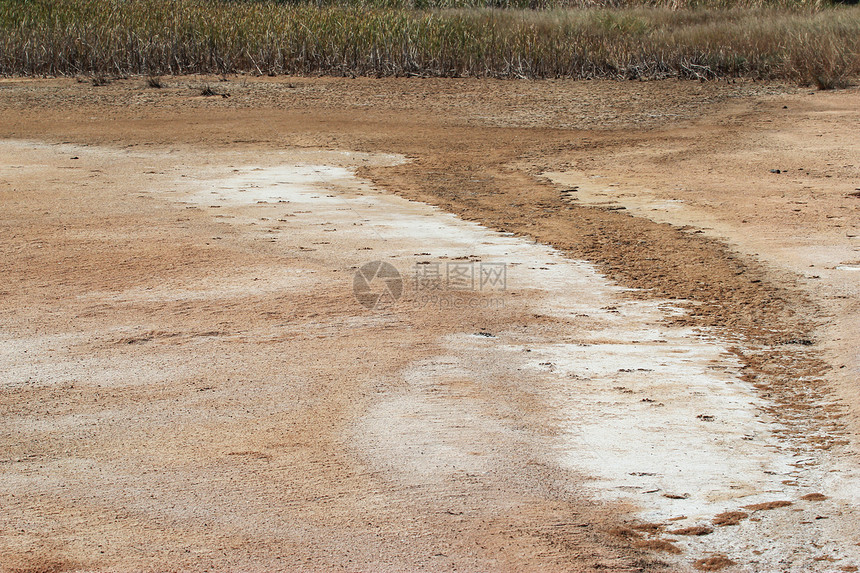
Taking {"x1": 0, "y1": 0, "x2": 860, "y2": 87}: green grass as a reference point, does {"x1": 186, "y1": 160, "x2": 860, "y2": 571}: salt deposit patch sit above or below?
below

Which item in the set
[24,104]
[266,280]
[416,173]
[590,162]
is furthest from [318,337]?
[24,104]

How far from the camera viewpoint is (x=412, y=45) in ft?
67.5

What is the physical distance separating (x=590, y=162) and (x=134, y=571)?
396 inches

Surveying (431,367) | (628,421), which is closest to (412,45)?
(431,367)

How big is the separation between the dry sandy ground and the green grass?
316 inches

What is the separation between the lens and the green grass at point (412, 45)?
2000 cm

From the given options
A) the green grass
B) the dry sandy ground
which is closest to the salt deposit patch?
the dry sandy ground

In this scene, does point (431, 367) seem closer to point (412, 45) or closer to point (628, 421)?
point (628, 421)

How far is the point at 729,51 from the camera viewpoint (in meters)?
20.0

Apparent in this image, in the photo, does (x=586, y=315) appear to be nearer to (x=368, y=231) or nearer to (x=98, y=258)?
(x=368, y=231)

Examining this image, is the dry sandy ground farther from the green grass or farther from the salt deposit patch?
the green grass

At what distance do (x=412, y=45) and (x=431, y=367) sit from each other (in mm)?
15771

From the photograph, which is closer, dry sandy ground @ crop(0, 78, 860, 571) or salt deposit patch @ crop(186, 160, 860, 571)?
dry sandy ground @ crop(0, 78, 860, 571)

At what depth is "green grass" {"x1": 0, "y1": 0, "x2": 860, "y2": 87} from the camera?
20.0m
